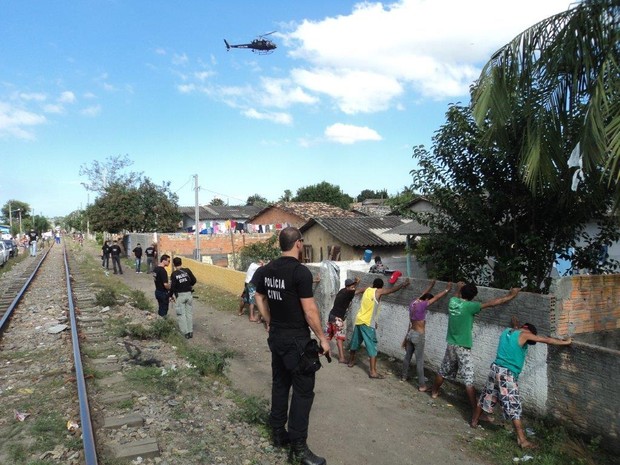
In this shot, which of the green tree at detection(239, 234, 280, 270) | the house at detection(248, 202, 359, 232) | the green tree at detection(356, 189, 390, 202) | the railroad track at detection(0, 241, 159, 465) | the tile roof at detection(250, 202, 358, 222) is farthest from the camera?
the green tree at detection(356, 189, 390, 202)

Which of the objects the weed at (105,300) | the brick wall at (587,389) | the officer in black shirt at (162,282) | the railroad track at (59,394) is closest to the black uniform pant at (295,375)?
the railroad track at (59,394)

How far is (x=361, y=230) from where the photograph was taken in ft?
70.1

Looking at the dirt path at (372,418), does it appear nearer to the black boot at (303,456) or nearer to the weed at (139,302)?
the black boot at (303,456)

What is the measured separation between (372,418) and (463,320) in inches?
63.0

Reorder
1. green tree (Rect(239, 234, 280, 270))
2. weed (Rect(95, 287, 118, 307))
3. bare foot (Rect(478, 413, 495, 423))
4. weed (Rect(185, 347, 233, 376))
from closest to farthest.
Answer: bare foot (Rect(478, 413, 495, 423)) < weed (Rect(185, 347, 233, 376)) < weed (Rect(95, 287, 118, 307)) < green tree (Rect(239, 234, 280, 270))

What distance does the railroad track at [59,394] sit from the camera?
4559mm

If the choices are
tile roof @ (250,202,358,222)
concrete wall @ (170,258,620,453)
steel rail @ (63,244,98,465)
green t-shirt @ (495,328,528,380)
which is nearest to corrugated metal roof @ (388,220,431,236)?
concrete wall @ (170,258,620,453)

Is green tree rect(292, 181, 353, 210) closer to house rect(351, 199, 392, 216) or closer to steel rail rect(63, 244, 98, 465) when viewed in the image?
house rect(351, 199, 392, 216)

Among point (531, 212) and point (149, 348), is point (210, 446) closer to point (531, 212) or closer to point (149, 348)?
point (149, 348)

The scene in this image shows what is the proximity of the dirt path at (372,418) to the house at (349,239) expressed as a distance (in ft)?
37.2

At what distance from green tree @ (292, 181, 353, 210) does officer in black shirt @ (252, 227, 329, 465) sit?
2570 inches

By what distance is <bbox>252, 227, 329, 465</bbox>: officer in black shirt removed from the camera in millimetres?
4098

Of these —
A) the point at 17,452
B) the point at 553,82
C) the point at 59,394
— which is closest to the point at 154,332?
the point at 59,394

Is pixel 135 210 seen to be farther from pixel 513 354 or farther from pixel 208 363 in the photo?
pixel 513 354
